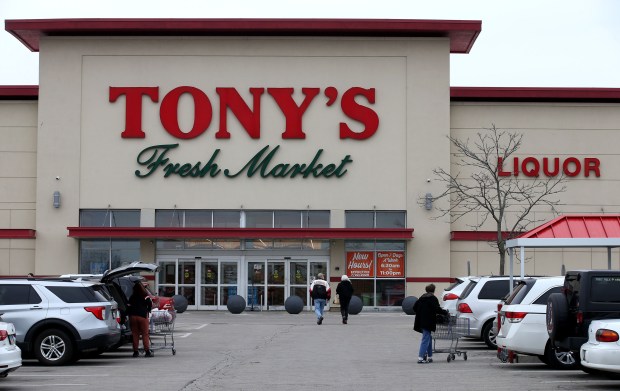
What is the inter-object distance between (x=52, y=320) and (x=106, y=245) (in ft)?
88.2

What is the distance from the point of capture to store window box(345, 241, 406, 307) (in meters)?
46.4

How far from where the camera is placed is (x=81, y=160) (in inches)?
1838

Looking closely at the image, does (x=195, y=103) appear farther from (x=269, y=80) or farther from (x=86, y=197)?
(x=86, y=197)

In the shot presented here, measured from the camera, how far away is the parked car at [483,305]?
24.4 m

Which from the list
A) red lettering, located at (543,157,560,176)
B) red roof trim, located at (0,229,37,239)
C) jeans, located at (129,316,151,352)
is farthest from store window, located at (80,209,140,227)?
jeans, located at (129,316,151,352)

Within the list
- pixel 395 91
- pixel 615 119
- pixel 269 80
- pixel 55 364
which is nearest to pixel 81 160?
pixel 269 80

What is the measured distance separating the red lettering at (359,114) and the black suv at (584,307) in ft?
99.0

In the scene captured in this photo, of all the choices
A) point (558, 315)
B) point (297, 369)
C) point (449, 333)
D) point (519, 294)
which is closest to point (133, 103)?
point (449, 333)

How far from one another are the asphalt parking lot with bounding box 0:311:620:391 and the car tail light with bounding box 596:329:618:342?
4.01ft

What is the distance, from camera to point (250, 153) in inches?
1841

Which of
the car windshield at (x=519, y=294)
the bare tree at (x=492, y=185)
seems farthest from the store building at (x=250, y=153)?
the car windshield at (x=519, y=294)

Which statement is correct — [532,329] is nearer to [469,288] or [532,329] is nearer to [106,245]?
[469,288]

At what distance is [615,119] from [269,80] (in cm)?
1580

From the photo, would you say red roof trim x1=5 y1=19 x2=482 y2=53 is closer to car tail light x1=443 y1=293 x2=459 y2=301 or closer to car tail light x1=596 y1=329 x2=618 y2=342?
car tail light x1=443 y1=293 x2=459 y2=301
